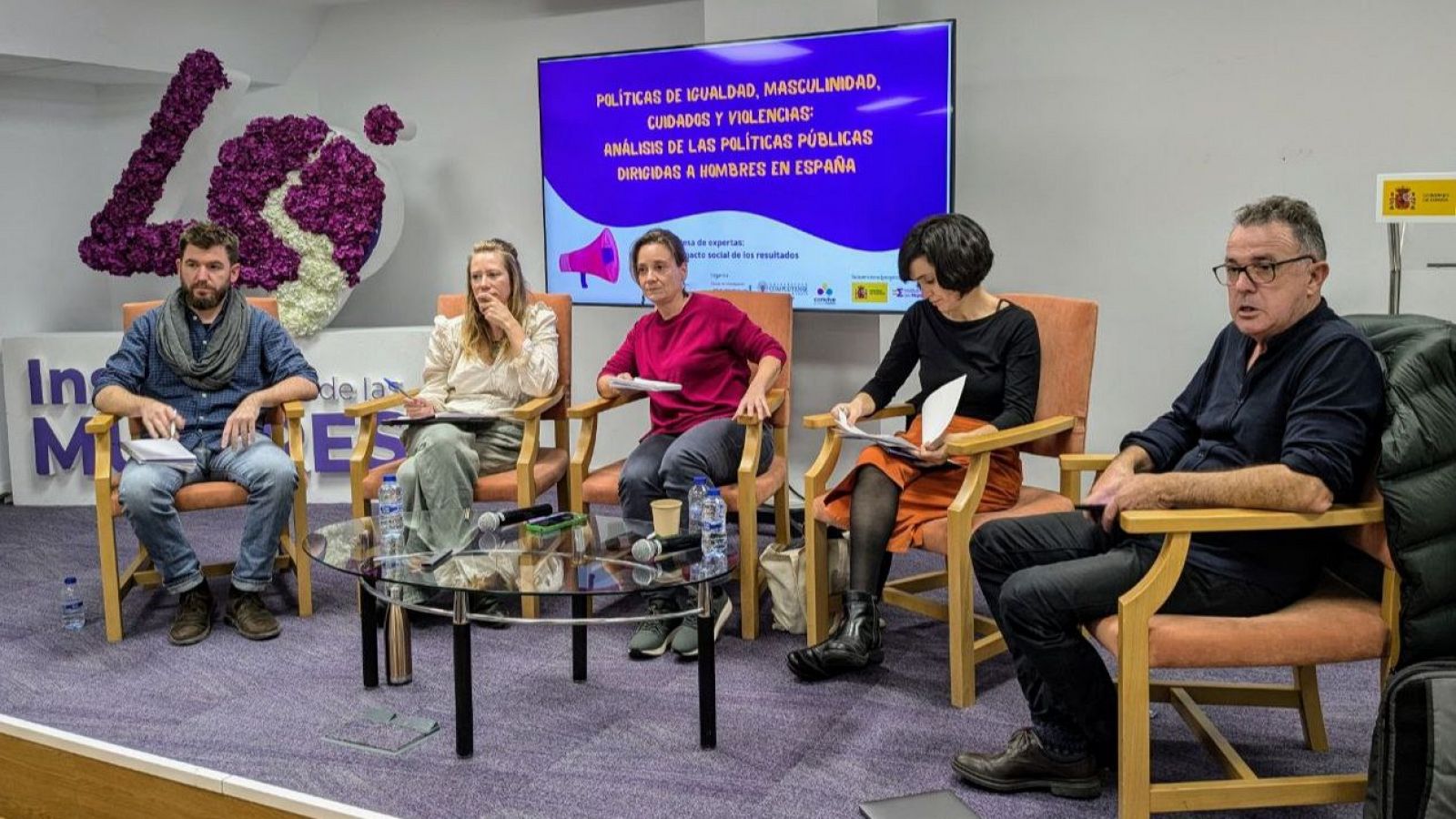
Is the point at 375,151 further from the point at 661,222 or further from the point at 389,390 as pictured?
the point at 661,222

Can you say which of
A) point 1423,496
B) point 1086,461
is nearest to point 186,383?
point 1086,461

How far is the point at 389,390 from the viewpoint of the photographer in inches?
213

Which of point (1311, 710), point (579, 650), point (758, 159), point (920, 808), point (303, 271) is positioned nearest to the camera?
point (920, 808)

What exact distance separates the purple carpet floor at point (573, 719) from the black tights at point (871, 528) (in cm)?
27

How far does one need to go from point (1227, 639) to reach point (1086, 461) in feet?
2.26

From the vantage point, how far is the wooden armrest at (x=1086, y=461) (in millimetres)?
2957

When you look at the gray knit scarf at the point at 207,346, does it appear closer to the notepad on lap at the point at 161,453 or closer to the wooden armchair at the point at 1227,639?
the notepad on lap at the point at 161,453

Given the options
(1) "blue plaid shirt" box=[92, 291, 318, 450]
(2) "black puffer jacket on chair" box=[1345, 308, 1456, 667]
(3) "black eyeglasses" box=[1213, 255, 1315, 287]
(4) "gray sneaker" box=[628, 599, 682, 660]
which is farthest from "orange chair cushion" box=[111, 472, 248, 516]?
(2) "black puffer jacket on chair" box=[1345, 308, 1456, 667]

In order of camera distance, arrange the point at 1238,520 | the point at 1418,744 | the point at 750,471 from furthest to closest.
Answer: the point at 750,471, the point at 1238,520, the point at 1418,744

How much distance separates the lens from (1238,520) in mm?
2344

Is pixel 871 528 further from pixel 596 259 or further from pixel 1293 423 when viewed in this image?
pixel 596 259

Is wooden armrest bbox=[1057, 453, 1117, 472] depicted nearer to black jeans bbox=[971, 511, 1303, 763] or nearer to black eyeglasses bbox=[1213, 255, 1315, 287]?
black jeans bbox=[971, 511, 1303, 763]

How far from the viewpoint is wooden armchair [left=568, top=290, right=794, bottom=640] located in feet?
12.1

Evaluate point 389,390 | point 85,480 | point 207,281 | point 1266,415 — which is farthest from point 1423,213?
point 85,480
